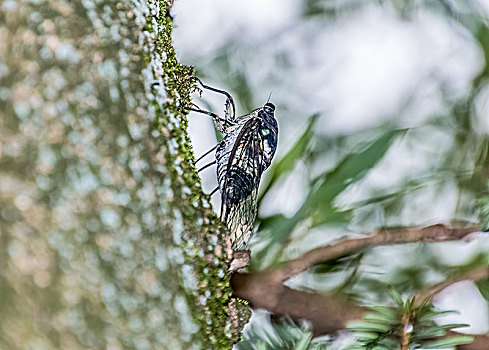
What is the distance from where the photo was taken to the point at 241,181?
7.6 inches

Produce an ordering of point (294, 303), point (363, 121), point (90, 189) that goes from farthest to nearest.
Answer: point (363, 121)
point (294, 303)
point (90, 189)

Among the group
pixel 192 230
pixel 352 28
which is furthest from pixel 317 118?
pixel 192 230

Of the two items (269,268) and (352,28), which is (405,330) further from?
(352,28)

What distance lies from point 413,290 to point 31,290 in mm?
218

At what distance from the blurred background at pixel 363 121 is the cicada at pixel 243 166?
7 centimetres

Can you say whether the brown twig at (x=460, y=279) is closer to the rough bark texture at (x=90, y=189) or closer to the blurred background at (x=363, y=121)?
the blurred background at (x=363, y=121)

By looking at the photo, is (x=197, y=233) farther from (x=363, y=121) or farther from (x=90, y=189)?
(x=363, y=121)

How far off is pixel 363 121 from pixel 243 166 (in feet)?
0.51

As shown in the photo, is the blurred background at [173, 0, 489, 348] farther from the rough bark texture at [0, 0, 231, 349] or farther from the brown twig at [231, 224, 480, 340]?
the rough bark texture at [0, 0, 231, 349]

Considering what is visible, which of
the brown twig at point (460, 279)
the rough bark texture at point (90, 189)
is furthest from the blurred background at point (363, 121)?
the rough bark texture at point (90, 189)

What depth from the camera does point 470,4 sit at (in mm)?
350

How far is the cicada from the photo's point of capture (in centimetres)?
19

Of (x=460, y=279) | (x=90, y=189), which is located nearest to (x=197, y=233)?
(x=90, y=189)

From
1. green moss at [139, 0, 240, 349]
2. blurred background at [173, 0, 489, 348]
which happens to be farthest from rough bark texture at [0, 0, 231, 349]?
blurred background at [173, 0, 489, 348]
